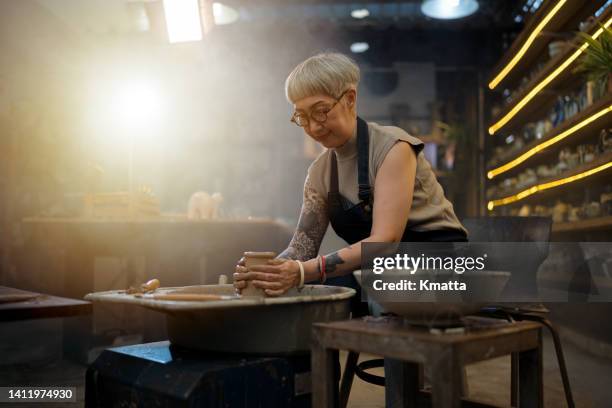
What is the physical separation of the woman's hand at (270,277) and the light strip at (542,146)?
8.78ft

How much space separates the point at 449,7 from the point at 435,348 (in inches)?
190

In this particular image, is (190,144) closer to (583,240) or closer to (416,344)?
(583,240)

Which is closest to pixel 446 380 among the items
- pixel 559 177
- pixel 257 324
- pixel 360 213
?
pixel 257 324

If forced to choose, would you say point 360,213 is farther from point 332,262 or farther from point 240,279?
point 240,279

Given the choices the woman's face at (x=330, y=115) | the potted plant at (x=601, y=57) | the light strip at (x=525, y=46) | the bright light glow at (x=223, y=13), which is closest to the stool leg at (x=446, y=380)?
the woman's face at (x=330, y=115)

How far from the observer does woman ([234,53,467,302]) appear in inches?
59.9

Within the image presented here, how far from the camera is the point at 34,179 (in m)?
5.03

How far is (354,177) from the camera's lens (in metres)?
1.76

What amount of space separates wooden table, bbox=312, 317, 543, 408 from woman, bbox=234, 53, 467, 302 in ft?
1.05

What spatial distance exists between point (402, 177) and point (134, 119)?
125 inches

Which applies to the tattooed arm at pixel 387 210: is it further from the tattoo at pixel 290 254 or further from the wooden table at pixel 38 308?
the wooden table at pixel 38 308

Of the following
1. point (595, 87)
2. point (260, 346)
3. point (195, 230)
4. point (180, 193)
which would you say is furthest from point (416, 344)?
point (180, 193)

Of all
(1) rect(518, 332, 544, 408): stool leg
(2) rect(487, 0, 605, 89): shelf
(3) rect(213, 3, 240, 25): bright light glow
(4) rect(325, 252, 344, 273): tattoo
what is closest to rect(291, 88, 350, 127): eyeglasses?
(4) rect(325, 252, 344, 273): tattoo

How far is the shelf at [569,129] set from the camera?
3449 millimetres
